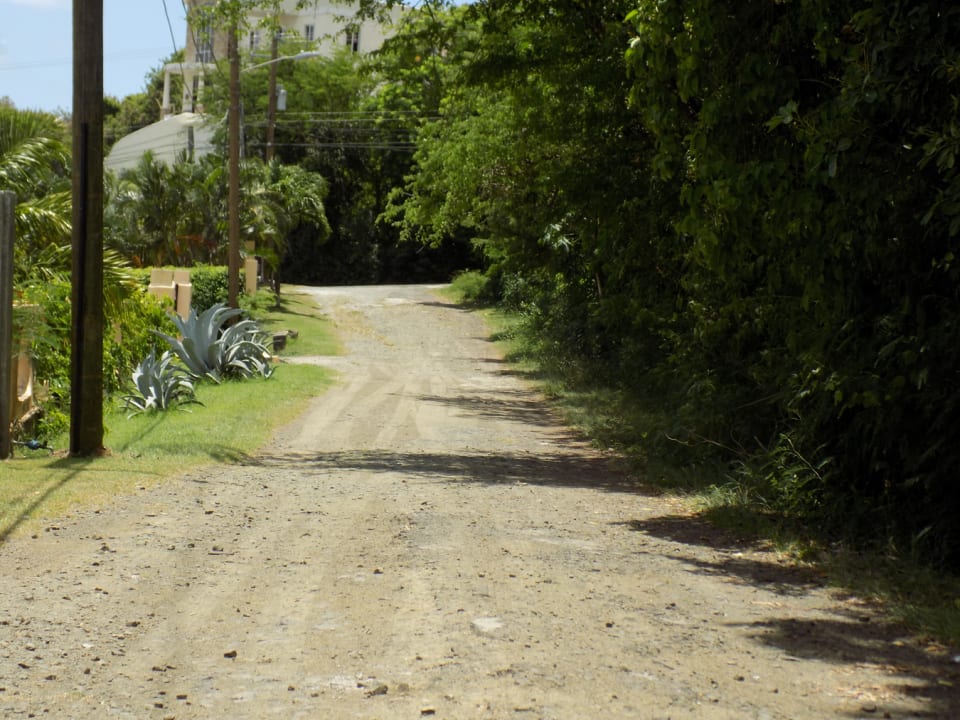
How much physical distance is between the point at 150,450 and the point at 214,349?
8.67 metres

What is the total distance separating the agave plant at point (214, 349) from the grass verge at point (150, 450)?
451 mm

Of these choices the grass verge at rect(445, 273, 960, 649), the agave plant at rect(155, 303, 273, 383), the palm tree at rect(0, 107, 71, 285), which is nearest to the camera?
the grass verge at rect(445, 273, 960, 649)

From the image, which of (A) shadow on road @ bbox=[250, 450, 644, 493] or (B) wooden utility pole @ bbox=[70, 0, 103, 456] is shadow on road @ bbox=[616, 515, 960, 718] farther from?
(B) wooden utility pole @ bbox=[70, 0, 103, 456]

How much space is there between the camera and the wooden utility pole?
12062 millimetres

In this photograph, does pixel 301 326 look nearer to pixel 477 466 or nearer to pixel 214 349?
pixel 214 349

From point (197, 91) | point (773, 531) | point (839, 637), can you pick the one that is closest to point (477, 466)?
point (773, 531)

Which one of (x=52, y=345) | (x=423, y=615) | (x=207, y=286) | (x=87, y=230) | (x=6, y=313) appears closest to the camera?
(x=423, y=615)

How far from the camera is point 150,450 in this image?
12.8 meters

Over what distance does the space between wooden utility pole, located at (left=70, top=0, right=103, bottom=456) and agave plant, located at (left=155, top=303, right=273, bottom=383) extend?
7.89 m

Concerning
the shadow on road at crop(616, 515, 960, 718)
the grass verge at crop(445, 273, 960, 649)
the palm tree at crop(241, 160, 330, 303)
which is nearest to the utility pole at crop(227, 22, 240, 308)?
the palm tree at crop(241, 160, 330, 303)

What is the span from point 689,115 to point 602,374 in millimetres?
12331

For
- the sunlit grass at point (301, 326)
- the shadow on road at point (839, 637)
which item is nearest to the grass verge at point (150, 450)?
the shadow on road at point (839, 637)

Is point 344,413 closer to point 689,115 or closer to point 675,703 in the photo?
point 689,115

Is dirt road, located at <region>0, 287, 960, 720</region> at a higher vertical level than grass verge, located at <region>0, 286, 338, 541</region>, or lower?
higher
